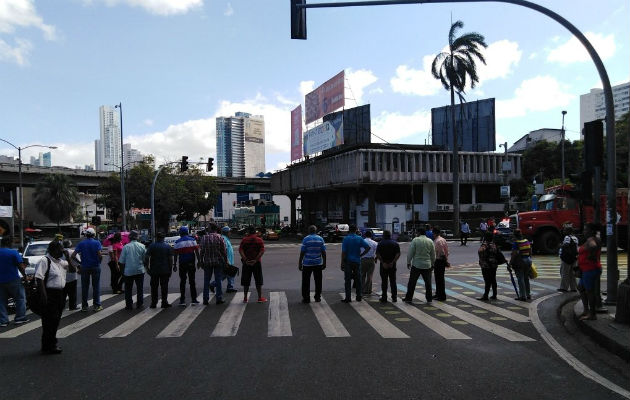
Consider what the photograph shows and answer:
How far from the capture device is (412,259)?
11.5m

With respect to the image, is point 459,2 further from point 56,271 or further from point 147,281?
point 147,281

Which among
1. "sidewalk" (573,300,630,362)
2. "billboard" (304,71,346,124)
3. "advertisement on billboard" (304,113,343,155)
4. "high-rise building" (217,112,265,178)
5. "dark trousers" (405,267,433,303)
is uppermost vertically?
"high-rise building" (217,112,265,178)

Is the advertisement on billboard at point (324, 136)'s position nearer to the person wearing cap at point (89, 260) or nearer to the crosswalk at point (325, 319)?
the crosswalk at point (325, 319)

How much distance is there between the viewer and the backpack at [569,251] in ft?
38.7

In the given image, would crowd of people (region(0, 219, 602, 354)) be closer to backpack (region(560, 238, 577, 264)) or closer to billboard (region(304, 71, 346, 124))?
backpack (region(560, 238, 577, 264))

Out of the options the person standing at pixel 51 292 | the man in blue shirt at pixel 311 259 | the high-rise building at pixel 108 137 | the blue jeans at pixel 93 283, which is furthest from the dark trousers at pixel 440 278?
the high-rise building at pixel 108 137

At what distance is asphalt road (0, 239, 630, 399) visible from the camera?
5332mm

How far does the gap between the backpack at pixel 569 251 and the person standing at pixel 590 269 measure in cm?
325

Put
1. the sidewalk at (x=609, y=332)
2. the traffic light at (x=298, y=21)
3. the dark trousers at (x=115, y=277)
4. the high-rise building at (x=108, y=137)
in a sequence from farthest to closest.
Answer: the high-rise building at (x=108, y=137), the dark trousers at (x=115, y=277), the traffic light at (x=298, y=21), the sidewalk at (x=609, y=332)

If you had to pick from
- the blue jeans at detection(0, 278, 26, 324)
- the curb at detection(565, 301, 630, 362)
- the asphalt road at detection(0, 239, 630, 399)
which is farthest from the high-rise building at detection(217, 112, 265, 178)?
the curb at detection(565, 301, 630, 362)

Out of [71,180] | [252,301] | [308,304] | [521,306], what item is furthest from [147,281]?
[71,180]

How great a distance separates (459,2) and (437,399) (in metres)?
7.73

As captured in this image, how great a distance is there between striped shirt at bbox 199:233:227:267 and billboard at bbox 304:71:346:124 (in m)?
49.0

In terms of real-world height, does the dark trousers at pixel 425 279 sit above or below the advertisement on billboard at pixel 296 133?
below
